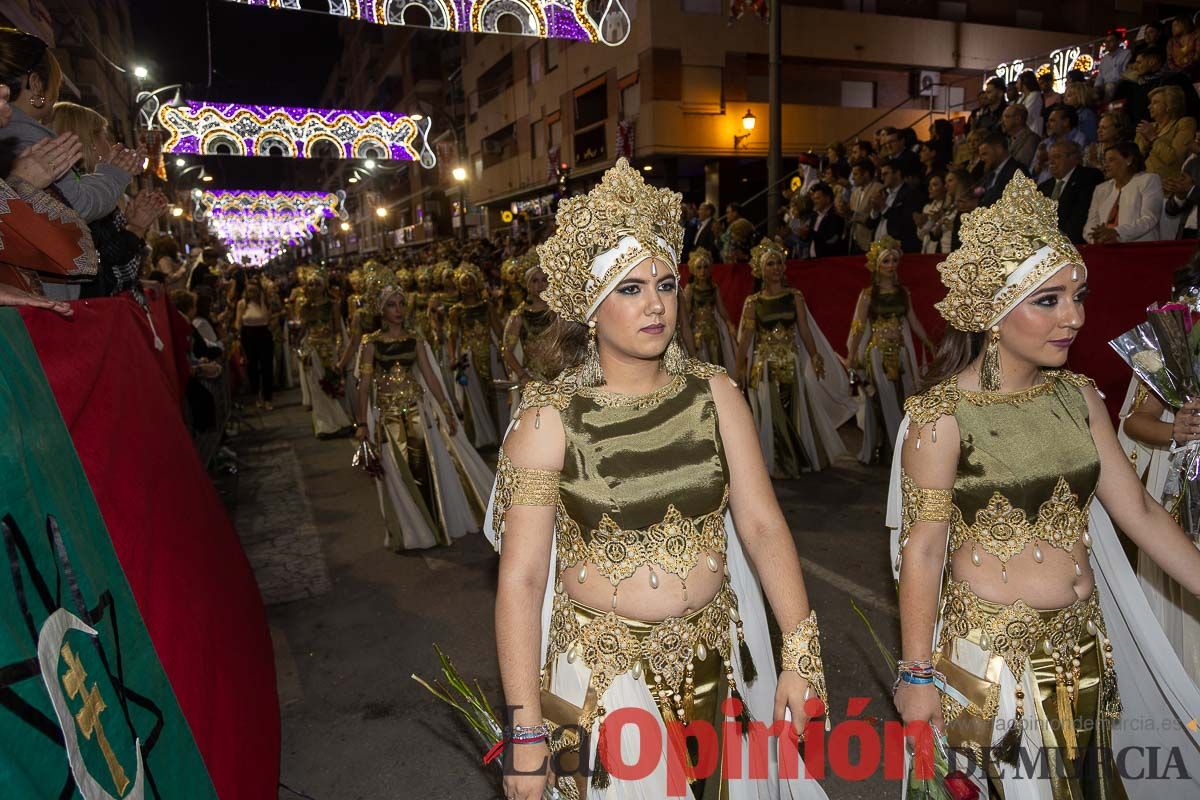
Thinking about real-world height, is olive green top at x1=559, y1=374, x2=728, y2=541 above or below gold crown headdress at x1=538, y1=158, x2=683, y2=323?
below

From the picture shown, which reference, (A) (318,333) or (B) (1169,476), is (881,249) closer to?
(B) (1169,476)

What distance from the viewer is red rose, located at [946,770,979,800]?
2311 millimetres

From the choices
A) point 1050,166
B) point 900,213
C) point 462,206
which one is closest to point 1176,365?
point 1050,166

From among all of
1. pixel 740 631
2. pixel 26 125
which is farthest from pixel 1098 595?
pixel 26 125

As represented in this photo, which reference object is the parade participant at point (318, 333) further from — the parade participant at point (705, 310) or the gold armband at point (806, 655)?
the gold armband at point (806, 655)

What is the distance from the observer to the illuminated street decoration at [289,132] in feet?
64.1

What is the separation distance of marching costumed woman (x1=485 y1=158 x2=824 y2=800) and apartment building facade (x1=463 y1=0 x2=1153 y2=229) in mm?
22128

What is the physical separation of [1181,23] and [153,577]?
13.4 meters

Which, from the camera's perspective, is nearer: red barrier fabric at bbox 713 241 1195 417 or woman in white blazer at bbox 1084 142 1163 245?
red barrier fabric at bbox 713 241 1195 417

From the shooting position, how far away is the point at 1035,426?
250 cm

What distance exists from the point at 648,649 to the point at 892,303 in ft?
22.1

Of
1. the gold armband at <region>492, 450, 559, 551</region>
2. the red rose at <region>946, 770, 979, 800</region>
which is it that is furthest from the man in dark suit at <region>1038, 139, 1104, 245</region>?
the gold armband at <region>492, 450, 559, 551</region>

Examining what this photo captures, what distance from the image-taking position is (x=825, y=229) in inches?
497

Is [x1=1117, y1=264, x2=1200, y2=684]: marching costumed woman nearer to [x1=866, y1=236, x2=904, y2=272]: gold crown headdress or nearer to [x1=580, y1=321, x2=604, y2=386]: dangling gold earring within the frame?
[x1=580, y1=321, x2=604, y2=386]: dangling gold earring
